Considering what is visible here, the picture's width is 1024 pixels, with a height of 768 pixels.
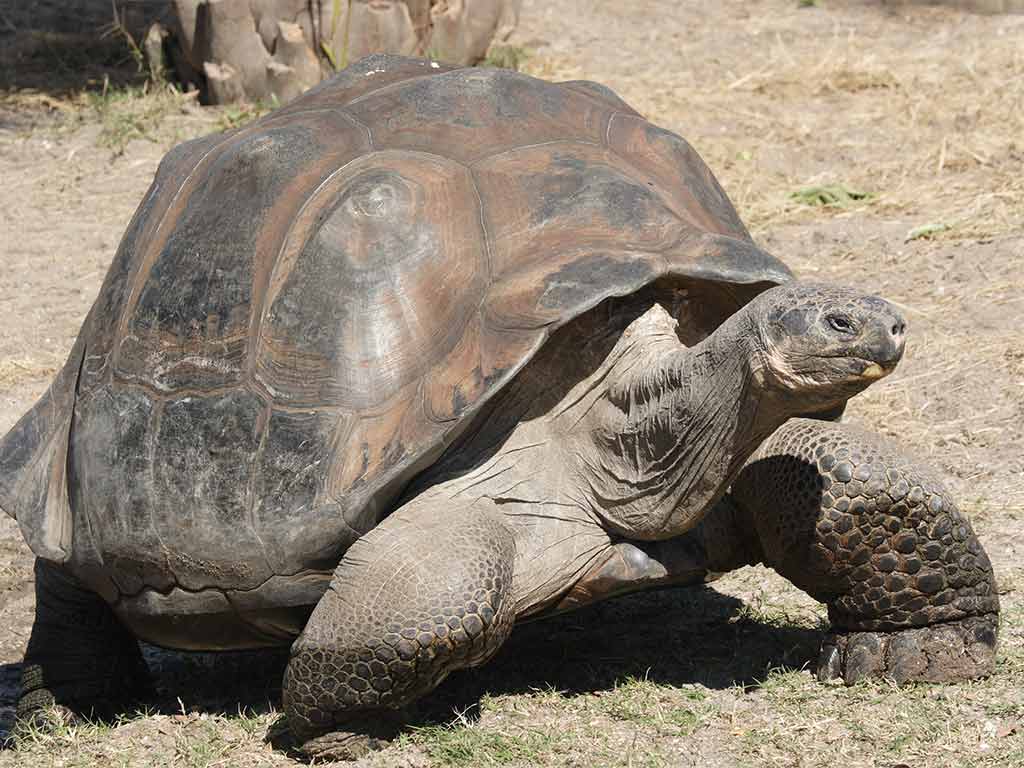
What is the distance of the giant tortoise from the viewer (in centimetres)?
324

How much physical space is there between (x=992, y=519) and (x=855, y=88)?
15.7 feet

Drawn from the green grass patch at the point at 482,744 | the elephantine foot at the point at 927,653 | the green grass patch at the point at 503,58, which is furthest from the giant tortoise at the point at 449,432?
the green grass patch at the point at 503,58

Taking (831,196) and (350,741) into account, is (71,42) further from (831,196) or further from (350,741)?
(350,741)

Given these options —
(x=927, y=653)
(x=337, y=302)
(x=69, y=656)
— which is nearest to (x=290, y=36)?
(x=69, y=656)

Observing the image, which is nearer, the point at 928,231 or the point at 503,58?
the point at 928,231

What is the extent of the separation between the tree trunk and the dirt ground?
0.28m

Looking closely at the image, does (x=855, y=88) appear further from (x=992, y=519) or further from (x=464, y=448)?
(x=464, y=448)

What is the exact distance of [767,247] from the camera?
669 cm

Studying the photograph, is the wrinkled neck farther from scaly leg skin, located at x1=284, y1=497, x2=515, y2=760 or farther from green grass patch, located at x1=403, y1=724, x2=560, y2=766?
green grass patch, located at x1=403, y1=724, x2=560, y2=766

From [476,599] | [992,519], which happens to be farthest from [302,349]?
[992,519]

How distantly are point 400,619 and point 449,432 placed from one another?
0.41 meters

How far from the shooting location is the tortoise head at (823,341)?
279 centimetres

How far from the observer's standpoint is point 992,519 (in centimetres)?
438

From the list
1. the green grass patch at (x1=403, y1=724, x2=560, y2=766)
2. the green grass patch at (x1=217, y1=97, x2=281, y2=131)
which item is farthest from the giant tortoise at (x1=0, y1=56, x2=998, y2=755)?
the green grass patch at (x1=217, y1=97, x2=281, y2=131)
